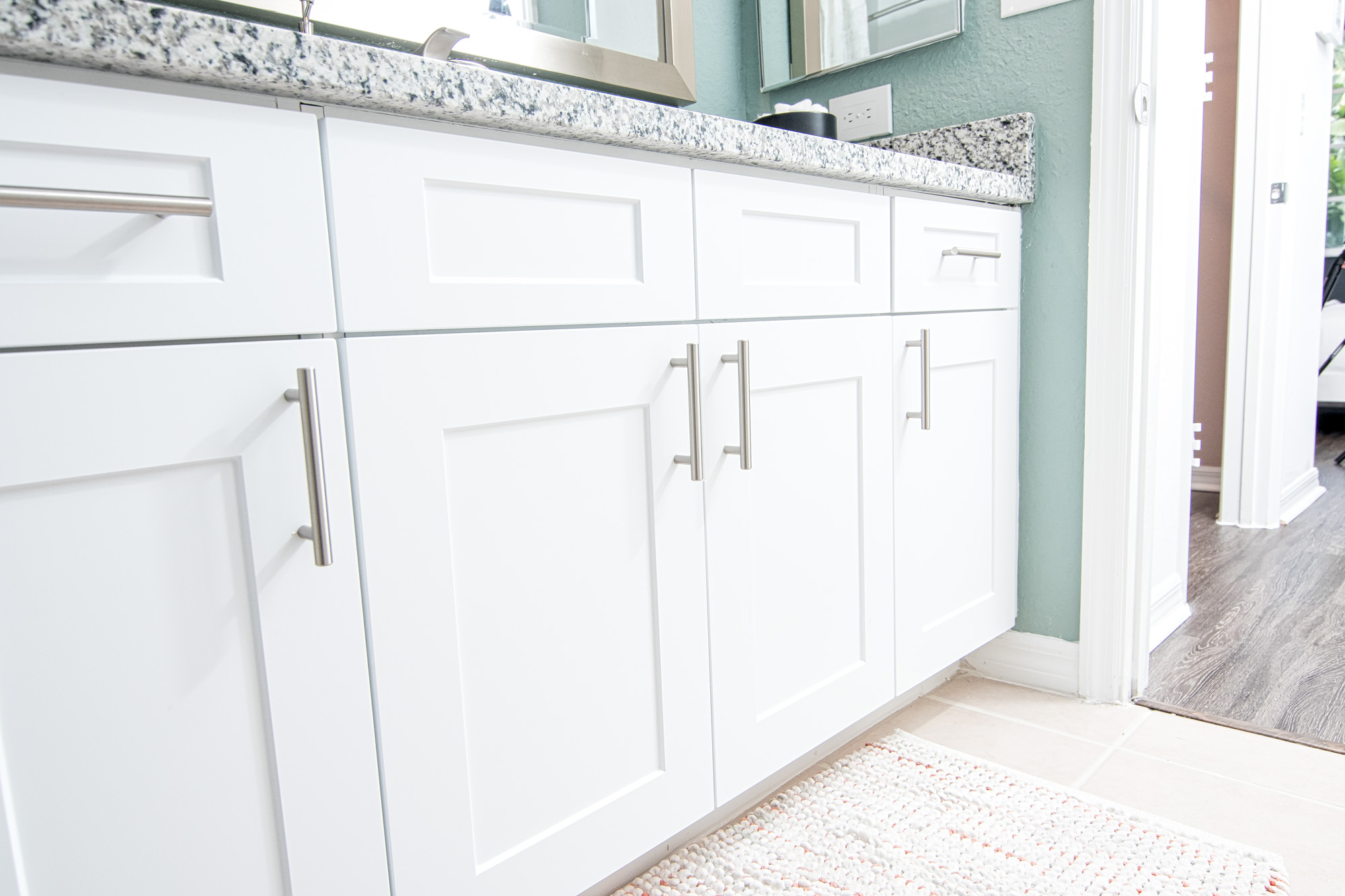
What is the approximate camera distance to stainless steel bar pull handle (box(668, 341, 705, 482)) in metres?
0.92

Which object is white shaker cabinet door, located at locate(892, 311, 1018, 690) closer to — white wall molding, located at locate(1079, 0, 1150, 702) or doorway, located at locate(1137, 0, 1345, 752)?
white wall molding, located at locate(1079, 0, 1150, 702)

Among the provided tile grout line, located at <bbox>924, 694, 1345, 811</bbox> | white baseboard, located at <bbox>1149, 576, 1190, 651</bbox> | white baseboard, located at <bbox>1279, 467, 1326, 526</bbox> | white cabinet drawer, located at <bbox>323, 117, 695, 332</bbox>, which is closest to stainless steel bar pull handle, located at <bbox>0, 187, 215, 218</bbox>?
white cabinet drawer, located at <bbox>323, 117, 695, 332</bbox>

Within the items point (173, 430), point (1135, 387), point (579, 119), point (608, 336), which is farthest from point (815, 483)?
point (173, 430)

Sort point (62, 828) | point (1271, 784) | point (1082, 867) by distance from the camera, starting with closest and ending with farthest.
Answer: point (62, 828) < point (1082, 867) < point (1271, 784)

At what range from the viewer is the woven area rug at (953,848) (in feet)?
3.47

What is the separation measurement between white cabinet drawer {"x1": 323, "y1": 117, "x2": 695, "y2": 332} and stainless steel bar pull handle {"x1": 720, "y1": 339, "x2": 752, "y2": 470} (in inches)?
3.0

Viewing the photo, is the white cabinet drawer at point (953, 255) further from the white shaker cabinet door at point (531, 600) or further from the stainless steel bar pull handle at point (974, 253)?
the white shaker cabinet door at point (531, 600)

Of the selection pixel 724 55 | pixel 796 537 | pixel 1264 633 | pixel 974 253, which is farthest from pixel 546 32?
pixel 1264 633

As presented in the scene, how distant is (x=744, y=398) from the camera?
98cm

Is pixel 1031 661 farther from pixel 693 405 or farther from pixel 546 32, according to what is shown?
pixel 546 32

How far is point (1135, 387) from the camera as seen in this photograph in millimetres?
1439

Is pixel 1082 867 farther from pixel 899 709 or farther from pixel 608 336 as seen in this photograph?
pixel 608 336

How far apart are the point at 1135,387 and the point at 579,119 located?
1.10 meters

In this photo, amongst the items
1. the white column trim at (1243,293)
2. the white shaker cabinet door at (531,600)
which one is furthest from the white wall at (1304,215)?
the white shaker cabinet door at (531,600)
